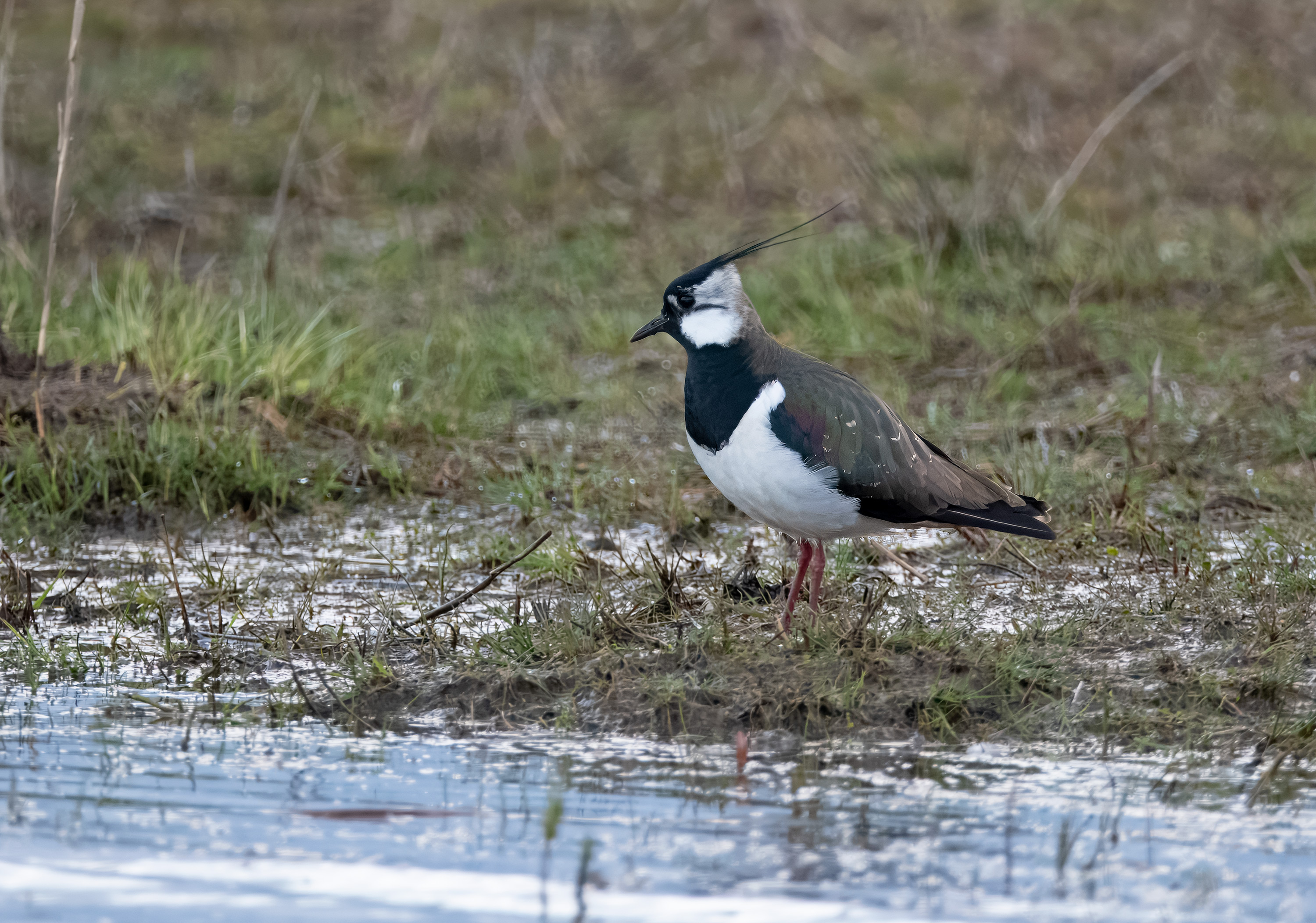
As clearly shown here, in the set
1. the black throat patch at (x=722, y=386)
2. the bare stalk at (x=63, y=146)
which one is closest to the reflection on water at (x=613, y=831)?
the black throat patch at (x=722, y=386)

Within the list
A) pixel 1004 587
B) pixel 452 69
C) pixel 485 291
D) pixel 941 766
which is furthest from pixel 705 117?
pixel 941 766

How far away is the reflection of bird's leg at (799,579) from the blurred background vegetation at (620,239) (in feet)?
3.89

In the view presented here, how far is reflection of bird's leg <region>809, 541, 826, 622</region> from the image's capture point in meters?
4.28

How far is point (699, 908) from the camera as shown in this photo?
279cm

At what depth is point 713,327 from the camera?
432 centimetres

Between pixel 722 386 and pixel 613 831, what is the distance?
1.49 meters

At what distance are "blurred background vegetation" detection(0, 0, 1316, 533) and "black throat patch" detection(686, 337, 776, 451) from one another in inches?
52.3

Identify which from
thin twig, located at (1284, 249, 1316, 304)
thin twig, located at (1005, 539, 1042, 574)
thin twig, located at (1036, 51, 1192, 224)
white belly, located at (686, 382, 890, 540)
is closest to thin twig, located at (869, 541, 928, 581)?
thin twig, located at (1005, 539, 1042, 574)

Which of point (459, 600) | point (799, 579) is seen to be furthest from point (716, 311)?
point (459, 600)

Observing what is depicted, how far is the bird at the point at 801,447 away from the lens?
410cm

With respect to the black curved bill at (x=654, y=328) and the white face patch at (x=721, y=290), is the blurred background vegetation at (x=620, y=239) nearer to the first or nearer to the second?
the black curved bill at (x=654, y=328)

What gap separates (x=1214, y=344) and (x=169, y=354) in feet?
16.2

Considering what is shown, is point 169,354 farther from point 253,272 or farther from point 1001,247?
point 1001,247

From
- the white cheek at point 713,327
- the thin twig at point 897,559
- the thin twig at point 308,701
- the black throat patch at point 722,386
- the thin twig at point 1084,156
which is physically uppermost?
the thin twig at point 1084,156
